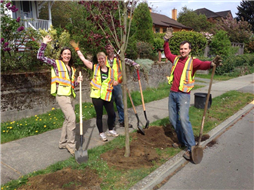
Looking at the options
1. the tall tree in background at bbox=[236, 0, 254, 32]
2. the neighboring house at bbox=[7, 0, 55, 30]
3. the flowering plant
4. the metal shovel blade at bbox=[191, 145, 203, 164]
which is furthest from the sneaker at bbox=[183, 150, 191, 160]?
the tall tree in background at bbox=[236, 0, 254, 32]

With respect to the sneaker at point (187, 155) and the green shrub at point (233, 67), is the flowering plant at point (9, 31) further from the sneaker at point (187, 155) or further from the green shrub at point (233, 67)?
the green shrub at point (233, 67)

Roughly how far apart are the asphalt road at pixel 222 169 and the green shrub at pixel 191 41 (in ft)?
39.1

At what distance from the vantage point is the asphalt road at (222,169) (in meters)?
3.45

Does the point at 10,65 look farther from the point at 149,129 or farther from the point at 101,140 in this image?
the point at 149,129

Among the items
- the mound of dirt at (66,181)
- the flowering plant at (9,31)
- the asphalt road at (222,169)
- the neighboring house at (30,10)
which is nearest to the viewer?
the mound of dirt at (66,181)

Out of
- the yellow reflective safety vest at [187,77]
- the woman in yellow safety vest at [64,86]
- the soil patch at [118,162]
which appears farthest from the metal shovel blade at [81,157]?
the yellow reflective safety vest at [187,77]

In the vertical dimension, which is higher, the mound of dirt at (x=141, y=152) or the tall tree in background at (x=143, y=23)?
the tall tree in background at (x=143, y=23)

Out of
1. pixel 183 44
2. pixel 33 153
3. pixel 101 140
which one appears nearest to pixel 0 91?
pixel 33 153

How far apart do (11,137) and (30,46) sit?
2876mm

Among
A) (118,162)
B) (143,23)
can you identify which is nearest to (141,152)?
(118,162)

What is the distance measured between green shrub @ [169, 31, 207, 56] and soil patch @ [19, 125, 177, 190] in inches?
478

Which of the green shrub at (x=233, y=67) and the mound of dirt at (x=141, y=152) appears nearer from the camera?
the mound of dirt at (x=141, y=152)

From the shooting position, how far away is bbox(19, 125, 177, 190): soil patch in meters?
3.07

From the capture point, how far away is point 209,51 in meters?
18.8
